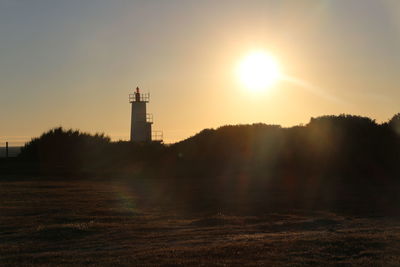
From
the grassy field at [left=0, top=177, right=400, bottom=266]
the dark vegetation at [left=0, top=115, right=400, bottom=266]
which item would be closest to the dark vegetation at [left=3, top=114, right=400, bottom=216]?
the dark vegetation at [left=0, top=115, right=400, bottom=266]

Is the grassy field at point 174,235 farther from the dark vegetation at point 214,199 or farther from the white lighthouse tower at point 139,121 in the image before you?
the white lighthouse tower at point 139,121

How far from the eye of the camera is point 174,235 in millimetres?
14039

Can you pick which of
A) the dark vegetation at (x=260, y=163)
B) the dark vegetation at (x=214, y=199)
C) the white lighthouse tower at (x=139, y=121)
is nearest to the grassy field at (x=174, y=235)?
the dark vegetation at (x=214, y=199)

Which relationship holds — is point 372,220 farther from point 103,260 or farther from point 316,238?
point 103,260

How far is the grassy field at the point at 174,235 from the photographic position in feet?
34.7

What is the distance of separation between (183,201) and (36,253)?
1169 cm

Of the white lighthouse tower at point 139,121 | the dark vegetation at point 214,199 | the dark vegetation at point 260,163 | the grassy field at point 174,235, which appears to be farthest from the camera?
the white lighthouse tower at point 139,121

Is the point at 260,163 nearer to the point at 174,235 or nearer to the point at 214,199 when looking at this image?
the point at 214,199

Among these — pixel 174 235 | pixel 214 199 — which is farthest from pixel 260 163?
pixel 174 235

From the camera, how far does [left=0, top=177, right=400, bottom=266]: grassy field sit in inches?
417

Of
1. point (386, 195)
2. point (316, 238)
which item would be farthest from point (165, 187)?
point (316, 238)

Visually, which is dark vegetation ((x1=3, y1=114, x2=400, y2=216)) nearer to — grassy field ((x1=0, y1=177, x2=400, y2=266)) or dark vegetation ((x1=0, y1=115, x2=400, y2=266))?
dark vegetation ((x1=0, y1=115, x2=400, y2=266))

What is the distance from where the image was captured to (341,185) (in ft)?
97.6

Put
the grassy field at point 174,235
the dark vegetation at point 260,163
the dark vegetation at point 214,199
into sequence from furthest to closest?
1. the dark vegetation at point 260,163
2. the dark vegetation at point 214,199
3. the grassy field at point 174,235
